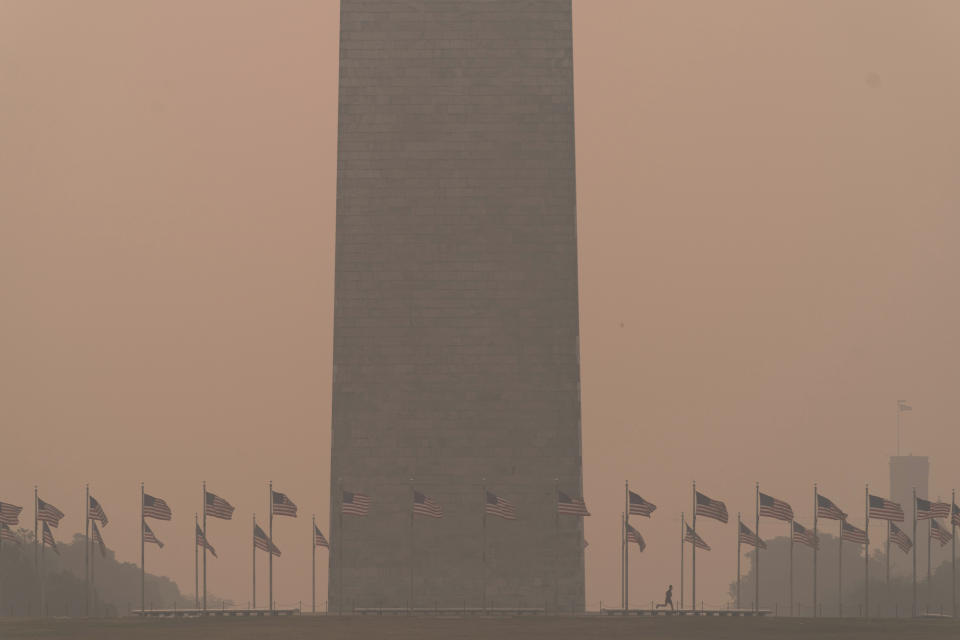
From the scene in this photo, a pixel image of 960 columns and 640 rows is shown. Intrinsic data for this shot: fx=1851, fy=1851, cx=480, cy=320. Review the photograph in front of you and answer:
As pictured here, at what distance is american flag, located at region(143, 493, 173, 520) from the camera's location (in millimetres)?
61750

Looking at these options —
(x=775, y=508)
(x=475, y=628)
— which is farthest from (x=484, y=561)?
(x=475, y=628)

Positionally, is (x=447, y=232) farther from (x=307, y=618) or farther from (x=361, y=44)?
(x=307, y=618)

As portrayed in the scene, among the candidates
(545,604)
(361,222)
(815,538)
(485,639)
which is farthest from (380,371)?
(485,639)

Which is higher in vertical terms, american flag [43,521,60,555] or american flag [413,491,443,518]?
american flag [413,491,443,518]

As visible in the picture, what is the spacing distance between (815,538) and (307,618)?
1695 centimetres

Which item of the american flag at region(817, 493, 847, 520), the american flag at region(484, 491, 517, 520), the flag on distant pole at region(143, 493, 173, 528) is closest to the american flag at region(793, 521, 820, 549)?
the american flag at region(817, 493, 847, 520)

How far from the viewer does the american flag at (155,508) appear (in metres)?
61.8

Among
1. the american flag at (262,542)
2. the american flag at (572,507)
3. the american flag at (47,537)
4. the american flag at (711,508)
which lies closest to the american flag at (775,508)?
the american flag at (711,508)

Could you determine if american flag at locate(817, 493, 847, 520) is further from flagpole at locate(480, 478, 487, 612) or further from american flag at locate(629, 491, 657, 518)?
flagpole at locate(480, 478, 487, 612)

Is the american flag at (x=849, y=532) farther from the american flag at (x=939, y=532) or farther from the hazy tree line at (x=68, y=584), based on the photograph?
the hazy tree line at (x=68, y=584)

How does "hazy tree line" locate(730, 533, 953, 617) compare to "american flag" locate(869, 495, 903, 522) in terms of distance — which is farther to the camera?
"hazy tree line" locate(730, 533, 953, 617)

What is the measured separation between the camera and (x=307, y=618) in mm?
57969

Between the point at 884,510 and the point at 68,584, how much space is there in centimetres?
6353

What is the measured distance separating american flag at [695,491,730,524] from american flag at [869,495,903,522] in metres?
4.72
